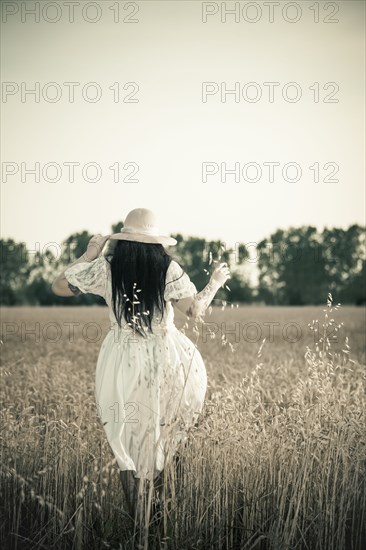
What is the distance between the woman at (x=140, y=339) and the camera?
389 cm

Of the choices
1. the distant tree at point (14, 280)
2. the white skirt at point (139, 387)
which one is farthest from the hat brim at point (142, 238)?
the distant tree at point (14, 280)

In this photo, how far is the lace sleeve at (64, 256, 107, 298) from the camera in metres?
3.98

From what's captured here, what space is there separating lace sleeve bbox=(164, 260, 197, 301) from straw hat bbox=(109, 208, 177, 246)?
6.4 inches

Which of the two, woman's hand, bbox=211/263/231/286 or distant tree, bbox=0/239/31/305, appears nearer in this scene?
woman's hand, bbox=211/263/231/286

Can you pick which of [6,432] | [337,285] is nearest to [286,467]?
[6,432]

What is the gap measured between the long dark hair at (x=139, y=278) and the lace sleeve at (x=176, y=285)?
3 centimetres

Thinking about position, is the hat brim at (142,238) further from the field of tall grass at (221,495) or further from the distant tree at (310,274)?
the distant tree at (310,274)

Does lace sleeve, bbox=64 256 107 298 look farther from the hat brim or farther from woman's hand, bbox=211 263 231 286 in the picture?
woman's hand, bbox=211 263 231 286

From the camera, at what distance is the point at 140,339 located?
4.03 m

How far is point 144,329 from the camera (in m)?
3.88

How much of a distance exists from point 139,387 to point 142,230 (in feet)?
2.93

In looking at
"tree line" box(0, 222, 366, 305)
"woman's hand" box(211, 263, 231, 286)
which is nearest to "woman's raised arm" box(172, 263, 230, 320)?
"woman's hand" box(211, 263, 231, 286)

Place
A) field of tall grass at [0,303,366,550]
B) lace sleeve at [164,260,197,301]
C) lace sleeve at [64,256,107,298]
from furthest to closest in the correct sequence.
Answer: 1. lace sleeve at [64,256,107,298]
2. lace sleeve at [164,260,197,301]
3. field of tall grass at [0,303,366,550]

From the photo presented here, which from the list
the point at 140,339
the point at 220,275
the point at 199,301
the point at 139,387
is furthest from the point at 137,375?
the point at 220,275
